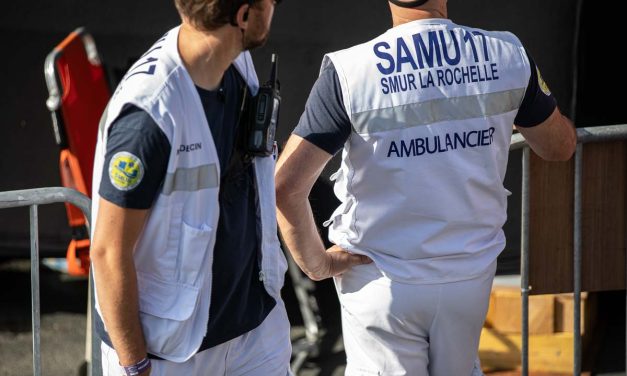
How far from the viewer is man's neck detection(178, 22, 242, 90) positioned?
216cm

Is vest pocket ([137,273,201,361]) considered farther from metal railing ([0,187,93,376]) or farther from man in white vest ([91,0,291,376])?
metal railing ([0,187,93,376])

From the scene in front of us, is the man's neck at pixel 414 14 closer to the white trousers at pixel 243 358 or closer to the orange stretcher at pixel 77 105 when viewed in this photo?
the white trousers at pixel 243 358

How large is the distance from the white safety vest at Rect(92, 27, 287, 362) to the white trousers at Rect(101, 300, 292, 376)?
0.19ft

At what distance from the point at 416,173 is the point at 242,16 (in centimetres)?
68

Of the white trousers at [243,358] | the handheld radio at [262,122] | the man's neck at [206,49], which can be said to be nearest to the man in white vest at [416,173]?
the handheld radio at [262,122]

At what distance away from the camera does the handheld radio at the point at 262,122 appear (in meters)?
2.35

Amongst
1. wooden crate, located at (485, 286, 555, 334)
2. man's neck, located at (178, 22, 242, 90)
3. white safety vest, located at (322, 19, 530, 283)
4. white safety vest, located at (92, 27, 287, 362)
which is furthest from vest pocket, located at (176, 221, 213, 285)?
wooden crate, located at (485, 286, 555, 334)

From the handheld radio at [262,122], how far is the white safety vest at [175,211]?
6.5 inches

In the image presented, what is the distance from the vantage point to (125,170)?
203cm

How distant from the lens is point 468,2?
450 centimetres

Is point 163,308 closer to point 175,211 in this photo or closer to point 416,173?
point 175,211

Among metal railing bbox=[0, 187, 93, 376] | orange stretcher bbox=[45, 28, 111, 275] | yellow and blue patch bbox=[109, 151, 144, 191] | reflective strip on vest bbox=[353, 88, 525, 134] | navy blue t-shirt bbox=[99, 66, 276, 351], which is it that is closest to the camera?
yellow and blue patch bbox=[109, 151, 144, 191]

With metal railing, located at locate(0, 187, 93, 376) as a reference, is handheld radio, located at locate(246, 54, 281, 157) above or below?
above

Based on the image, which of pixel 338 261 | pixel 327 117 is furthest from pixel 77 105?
pixel 327 117
